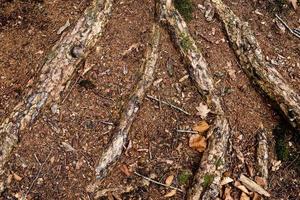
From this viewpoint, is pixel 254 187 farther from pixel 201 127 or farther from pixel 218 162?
pixel 201 127

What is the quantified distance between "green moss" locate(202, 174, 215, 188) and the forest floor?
21cm

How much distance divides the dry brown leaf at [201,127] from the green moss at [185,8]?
1.54 metres

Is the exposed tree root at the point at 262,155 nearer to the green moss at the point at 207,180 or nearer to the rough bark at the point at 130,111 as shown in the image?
the green moss at the point at 207,180

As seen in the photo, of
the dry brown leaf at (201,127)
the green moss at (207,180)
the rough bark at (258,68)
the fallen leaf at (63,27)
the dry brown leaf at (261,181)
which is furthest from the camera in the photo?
the fallen leaf at (63,27)

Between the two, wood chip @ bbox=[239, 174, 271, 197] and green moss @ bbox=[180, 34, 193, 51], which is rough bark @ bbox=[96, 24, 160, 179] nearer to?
green moss @ bbox=[180, 34, 193, 51]

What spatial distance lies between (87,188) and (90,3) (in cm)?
260

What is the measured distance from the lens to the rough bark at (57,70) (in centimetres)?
506

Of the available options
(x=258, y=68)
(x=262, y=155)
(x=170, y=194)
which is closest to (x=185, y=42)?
(x=258, y=68)

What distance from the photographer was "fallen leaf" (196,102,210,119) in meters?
5.32

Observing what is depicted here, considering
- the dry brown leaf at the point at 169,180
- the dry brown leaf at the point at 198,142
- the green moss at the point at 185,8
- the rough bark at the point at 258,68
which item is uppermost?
the green moss at the point at 185,8

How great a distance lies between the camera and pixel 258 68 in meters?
5.59

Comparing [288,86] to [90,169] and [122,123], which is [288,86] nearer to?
[122,123]

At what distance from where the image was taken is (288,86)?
216 inches

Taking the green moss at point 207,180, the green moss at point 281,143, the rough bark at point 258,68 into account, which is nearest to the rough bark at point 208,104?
the green moss at point 207,180
